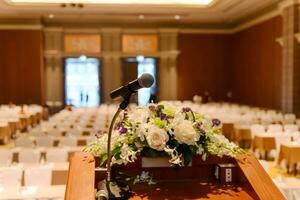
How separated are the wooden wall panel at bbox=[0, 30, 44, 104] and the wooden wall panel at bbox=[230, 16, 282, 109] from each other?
9339 mm

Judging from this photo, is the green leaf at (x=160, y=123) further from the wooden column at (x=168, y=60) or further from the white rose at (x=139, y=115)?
the wooden column at (x=168, y=60)

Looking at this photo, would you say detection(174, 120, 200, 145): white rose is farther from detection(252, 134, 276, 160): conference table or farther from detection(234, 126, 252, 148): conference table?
detection(234, 126, 252, 148): conference table

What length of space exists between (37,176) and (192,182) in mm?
3374

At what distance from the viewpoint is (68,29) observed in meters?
21.1

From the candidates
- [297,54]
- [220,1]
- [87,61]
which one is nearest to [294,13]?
[297,54]

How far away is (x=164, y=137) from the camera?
2.19 m

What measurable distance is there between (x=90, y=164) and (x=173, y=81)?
1936 centimetres

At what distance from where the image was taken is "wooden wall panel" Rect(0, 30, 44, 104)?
67.0ft

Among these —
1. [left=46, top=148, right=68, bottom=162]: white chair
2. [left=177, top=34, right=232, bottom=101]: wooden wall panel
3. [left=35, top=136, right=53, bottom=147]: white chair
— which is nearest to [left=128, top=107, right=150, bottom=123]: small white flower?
[left=46, top=148, right=68, bottom=162]: white chair

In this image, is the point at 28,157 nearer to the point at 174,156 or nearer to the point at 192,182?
the point at 192,182

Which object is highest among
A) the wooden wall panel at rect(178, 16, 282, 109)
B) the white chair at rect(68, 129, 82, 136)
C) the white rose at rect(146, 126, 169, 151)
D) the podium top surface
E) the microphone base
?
the wooden wall panel at rect(178, 16, 282, 109)

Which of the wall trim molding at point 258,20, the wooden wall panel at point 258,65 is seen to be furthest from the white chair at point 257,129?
the wall trim molding at point 258,20

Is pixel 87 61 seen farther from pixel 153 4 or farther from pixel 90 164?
pixel 90 164

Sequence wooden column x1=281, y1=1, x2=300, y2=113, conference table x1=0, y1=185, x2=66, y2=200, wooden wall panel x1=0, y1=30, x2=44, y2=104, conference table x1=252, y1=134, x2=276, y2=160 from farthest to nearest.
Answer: wooden wall panel x1=0, y1=30, x2=44, y2=104
wooden column x1=281, y1=1, x2=300, y2=113
conference table x1=252, y1=134, x2=276, y2=160
conference table x1=0, y1=185, x2=66, y2=200
